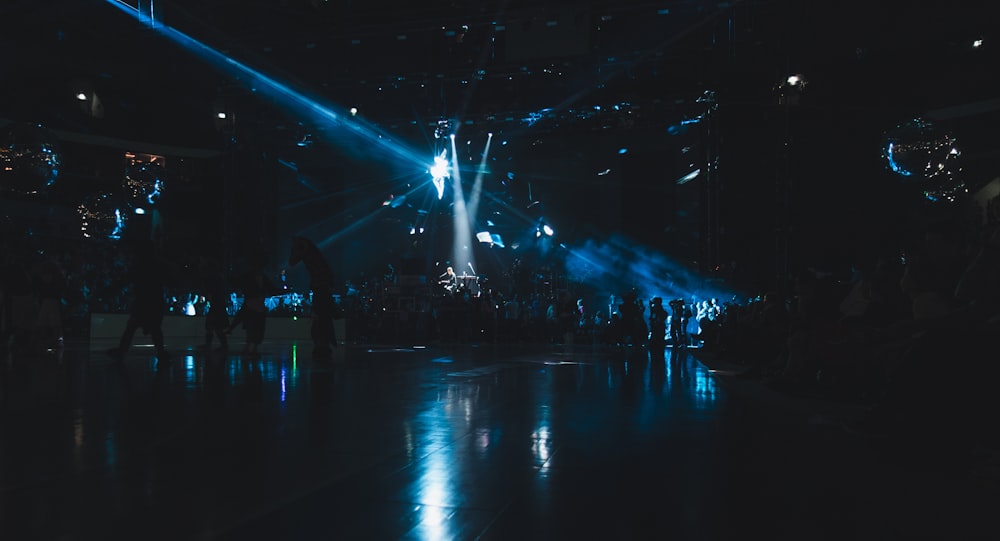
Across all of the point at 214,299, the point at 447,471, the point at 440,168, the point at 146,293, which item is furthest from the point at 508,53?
the point at 447,471

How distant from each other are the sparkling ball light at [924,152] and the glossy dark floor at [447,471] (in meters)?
5.34

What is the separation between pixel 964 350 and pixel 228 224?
18258 millimetres

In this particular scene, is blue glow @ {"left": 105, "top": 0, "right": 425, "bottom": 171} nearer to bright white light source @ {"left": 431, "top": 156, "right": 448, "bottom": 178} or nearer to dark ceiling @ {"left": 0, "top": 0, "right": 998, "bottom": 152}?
dark ceiling @ {"left": 0, "top": 0, "right": 998, "bottom": 152}

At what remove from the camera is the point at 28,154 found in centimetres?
1065

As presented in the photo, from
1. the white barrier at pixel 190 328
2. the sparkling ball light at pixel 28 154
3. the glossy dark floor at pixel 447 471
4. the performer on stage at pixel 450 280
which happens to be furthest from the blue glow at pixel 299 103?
the glossy dark floor at pixel 447 471

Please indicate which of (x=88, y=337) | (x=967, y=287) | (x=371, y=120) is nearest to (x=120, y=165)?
(x=88, y=337)

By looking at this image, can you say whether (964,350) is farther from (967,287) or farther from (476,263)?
(476,263)

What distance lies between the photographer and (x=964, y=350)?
11.1 feet

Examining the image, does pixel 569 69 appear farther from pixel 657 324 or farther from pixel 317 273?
pixel 317 273

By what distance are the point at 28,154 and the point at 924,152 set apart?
12311 millimetres

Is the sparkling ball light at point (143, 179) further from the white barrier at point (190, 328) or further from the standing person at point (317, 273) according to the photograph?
the standing person at point (317, 273)

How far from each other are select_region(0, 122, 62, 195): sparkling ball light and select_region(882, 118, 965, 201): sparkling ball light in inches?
468

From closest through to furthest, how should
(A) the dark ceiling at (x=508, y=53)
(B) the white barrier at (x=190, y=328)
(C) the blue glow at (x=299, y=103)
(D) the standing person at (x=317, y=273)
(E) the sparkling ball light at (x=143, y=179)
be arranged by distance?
(D) the standing person at (x=317, y=273) < (A) the dark ceiling at (x=508, y=53) < (C) the blue glow at (x=299, y=103) < (E) the sparkling ball light at (x=143, y=179) < (B) the white barrier at (x=190, y=328)

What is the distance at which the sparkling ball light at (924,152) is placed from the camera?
9.23 m
